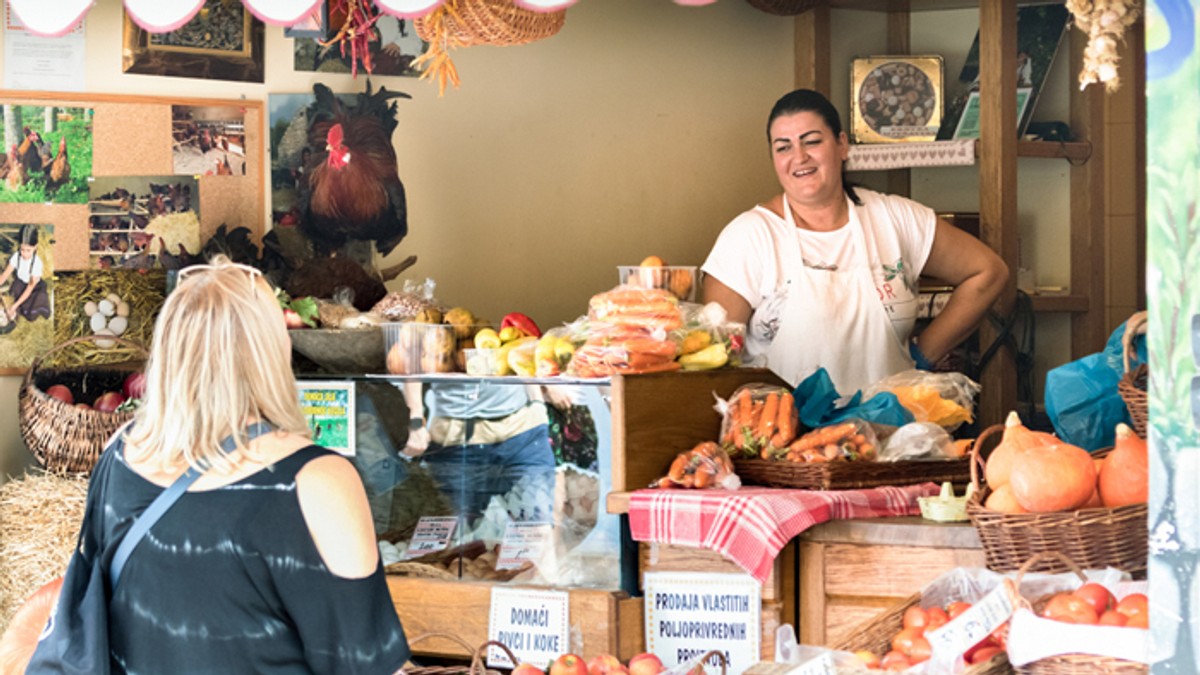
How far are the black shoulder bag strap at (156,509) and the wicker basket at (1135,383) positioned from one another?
5.80 feet

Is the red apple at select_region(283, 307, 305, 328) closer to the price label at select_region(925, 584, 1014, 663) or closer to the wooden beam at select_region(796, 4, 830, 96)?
the price label at select_region(925, 584, 1014, 663)

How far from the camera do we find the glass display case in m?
3.68

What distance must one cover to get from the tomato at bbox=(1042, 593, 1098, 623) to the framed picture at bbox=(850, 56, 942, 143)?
3.91 meters

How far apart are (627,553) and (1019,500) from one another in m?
1.18

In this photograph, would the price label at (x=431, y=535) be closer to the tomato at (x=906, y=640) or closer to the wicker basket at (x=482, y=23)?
the wicker basket at (x=482, y=23)

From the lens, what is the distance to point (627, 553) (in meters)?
3.64

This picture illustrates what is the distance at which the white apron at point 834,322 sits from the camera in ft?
16.0

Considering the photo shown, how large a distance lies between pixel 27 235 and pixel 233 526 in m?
2.96

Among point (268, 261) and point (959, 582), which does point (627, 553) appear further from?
point (268, 261)

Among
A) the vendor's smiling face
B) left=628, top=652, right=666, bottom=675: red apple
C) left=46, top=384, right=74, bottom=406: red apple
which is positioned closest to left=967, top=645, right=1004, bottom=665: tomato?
left=628, top=652, right=666, bottom=675: red apple

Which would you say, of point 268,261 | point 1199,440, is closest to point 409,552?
point 268,261

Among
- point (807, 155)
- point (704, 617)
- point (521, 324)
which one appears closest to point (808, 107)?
point (807, 155)

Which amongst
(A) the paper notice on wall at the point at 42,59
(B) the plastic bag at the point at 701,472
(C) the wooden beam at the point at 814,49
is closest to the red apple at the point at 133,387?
(A) the paper notice on wall at the point at 42,59

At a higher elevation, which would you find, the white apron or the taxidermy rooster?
the taxidermy rooster
